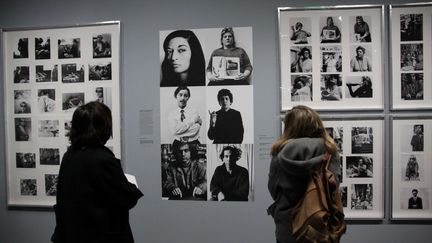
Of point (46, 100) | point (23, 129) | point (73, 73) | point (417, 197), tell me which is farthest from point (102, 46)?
point (417, 197)

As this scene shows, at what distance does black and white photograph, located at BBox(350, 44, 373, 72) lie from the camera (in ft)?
8.07

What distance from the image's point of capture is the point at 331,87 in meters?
2.48

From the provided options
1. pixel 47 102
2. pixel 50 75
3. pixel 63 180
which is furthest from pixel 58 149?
pixel 63 180

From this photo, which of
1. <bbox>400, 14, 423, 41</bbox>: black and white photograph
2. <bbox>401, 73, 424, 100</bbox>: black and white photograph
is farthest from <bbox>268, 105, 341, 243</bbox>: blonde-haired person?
<bbox>400, 14, 423, 41</bbox>: black and white photograph

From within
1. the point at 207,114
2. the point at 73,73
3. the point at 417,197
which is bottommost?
the point at 417,197

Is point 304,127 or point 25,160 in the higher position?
point 304,127

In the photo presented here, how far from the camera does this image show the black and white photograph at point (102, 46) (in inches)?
105

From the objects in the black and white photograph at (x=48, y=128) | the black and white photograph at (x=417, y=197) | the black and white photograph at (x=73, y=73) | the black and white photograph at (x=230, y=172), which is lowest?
the black and white photograph at (x=417, y=197)

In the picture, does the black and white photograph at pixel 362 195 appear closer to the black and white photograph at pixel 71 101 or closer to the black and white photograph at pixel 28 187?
the black and white photograph at pixel 71 101

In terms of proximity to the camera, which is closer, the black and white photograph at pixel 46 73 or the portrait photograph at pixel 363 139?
the portrait photograph at pixel 363 139

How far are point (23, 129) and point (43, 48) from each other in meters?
0.69

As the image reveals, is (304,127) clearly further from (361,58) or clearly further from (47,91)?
(47,91)

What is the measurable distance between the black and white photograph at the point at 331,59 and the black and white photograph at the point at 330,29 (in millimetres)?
56

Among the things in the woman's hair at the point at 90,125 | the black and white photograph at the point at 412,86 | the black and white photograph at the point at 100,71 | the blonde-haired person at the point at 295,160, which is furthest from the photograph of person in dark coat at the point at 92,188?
the black and white photograph at the point at 412,86
